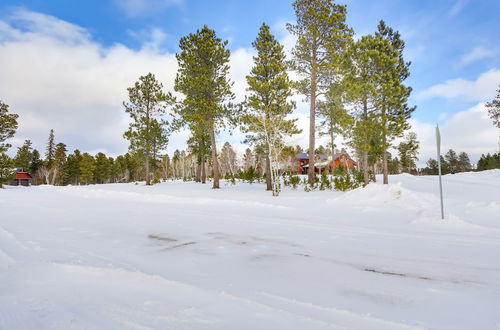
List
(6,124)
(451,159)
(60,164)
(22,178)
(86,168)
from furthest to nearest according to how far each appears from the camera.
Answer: (451,159) → (86,168) → (60,164) → (22,178) → (6,124)

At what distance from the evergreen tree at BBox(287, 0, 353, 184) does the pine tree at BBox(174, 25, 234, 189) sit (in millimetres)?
6458

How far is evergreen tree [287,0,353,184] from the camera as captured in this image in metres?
18.5

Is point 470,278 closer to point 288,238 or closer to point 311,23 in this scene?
point 288,238

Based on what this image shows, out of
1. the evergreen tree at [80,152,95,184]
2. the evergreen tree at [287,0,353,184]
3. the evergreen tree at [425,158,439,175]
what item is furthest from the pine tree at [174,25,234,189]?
the evergreen tree at [425,158,439,175]

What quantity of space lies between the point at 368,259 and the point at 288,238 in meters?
1.79

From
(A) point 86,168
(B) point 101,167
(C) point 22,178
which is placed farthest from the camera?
(B) point 101,167

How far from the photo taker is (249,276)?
11.3 feet

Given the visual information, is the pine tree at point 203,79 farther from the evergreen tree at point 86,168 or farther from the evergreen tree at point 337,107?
the evergreen tree at point 86,168

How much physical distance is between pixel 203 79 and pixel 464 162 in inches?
4013

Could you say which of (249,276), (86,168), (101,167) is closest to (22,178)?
(86,168)

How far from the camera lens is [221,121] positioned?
887 inches

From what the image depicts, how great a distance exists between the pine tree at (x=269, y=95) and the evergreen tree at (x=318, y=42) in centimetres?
148

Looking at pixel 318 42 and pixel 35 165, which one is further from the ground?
pixel 318 42

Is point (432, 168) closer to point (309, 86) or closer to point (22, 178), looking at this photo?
point (309, 86)
